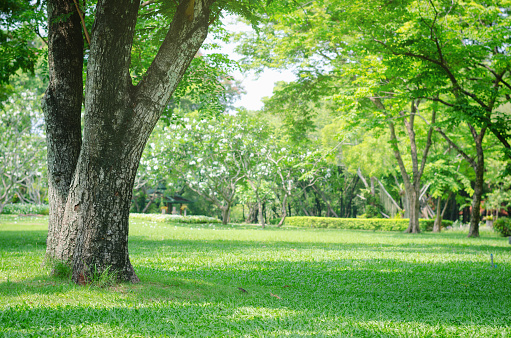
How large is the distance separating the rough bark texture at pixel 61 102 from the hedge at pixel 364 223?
25.1 m

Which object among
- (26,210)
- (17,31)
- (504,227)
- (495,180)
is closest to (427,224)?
(495,180)

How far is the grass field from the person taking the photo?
12.4ft

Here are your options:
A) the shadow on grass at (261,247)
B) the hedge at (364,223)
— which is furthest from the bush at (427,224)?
the shadow on grass at (261,247)

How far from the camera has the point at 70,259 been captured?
19.2 ft

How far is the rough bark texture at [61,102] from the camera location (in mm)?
6219

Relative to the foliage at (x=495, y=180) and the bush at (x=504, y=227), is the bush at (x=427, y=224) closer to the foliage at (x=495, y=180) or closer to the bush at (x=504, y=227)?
the foliage at (x=495, y=180)

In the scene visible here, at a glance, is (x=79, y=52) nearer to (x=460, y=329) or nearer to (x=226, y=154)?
(x=460, y=329)

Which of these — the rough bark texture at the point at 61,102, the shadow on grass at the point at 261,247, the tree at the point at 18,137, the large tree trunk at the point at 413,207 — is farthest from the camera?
the tree at the point at 18,137

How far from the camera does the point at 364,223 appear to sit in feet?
98.3

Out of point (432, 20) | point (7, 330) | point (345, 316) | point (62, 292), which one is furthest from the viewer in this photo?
point (432, 20)

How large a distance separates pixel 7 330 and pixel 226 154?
22719 mm

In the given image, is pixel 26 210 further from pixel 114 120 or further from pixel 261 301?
pixel 261 301

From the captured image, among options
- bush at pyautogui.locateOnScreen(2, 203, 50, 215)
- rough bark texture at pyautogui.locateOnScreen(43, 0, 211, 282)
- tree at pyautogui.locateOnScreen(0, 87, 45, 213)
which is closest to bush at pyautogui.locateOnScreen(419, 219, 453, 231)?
tree at pyautogui.locateOnScreen(0, 87, 45, 213)

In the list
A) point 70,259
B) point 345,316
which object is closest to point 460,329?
point 345,316
